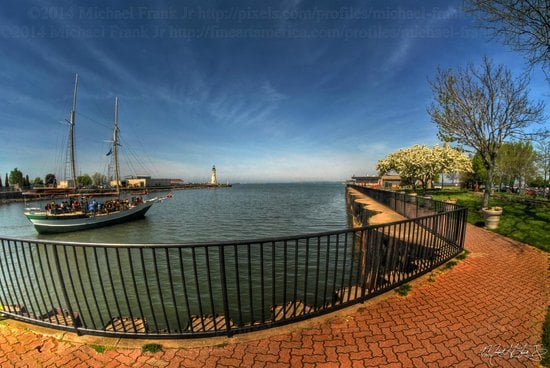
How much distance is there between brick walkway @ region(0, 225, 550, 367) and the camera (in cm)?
308

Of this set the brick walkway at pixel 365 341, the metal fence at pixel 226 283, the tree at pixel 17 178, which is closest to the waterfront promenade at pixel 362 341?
the brick walkway at pixel 365 341

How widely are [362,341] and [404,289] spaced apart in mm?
1866

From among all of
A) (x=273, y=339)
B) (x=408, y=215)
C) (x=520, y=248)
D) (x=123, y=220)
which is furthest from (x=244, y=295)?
(x=123, y=220)

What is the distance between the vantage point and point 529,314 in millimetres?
4020

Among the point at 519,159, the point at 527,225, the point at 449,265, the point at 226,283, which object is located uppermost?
the point at 519,159

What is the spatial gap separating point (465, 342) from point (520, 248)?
6456 millimetres

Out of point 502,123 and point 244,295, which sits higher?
point 502,123

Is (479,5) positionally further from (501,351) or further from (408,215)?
(501,351)

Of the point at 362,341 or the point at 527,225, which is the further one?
the point at 527,225

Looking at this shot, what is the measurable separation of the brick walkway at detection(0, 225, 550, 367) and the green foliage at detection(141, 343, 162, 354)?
0.14 ft

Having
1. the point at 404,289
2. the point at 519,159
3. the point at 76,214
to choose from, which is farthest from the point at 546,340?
the point at 519,159

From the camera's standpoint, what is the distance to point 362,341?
11.0 feet

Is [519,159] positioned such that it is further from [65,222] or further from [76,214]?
[65,222]

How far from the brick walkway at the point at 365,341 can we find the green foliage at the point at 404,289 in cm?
12
